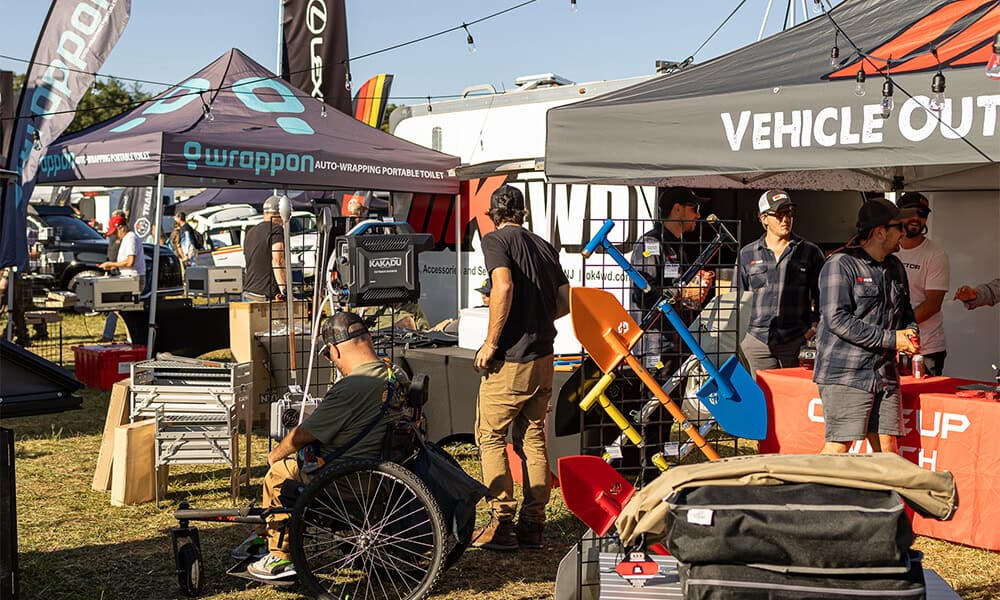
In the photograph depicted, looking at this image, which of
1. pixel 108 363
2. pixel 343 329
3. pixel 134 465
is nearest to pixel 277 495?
pixel 343 329

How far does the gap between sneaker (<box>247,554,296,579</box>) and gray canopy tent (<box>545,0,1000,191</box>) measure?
209 cm

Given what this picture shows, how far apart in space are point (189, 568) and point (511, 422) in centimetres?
160

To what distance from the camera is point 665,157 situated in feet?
14.5

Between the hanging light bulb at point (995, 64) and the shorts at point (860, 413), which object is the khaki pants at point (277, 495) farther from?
the hanging light bulb at point (995, 64)

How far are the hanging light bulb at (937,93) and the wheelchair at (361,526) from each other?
91.9 inches

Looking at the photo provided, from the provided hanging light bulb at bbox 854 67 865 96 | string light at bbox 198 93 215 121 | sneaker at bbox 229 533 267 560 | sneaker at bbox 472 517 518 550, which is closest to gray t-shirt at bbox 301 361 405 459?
sneaker at bbox 229 533 267 560

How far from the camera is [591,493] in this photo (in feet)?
12.0

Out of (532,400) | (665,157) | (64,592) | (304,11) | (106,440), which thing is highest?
(304,11)

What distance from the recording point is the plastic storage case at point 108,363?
375 inches

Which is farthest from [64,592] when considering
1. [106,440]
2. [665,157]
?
[665,157]

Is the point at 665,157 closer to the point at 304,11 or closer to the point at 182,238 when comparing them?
the point at 304,11

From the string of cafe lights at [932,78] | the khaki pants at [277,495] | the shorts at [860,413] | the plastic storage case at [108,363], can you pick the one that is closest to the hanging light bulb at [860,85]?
the string of cafe lights at [932,78]

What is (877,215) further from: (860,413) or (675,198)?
(675,198)

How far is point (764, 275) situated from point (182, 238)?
1637cm
